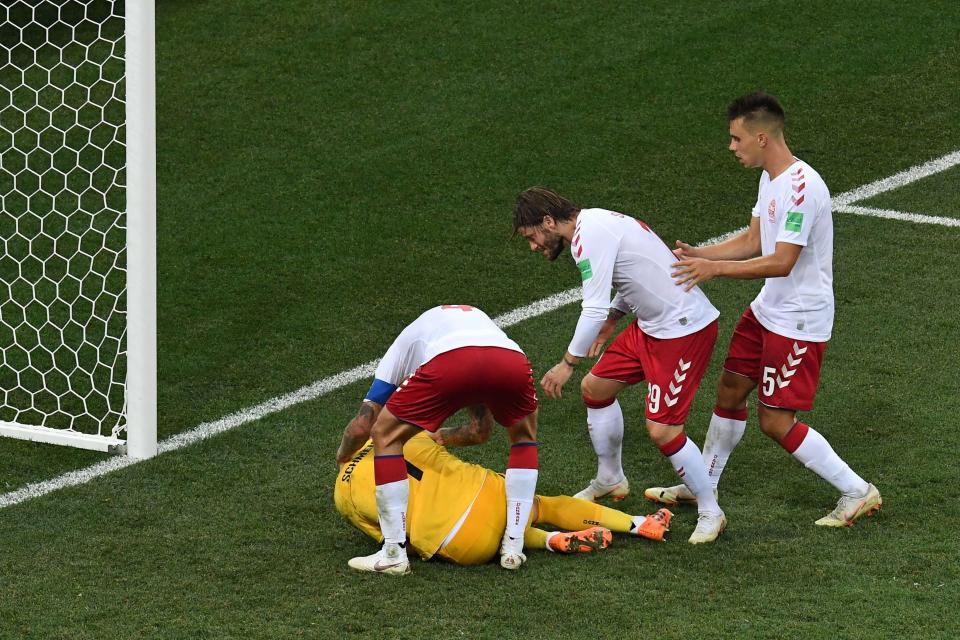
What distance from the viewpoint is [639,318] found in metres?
5.80

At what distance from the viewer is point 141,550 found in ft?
19.0

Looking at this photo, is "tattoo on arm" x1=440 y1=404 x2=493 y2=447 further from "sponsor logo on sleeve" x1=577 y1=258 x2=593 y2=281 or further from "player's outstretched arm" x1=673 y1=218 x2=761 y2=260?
"player's outstretched arm" x1=673 y1=218 x2=761 y2=260

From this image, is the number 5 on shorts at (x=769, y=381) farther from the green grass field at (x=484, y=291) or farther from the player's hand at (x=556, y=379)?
the player's hand at (x=556, y=379)

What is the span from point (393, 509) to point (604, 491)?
→ 1250 mm

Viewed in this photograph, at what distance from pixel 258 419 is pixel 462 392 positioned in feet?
7.39

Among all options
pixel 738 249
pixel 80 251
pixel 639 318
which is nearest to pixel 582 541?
pixel 639 318

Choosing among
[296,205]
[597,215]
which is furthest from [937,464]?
[296,205]

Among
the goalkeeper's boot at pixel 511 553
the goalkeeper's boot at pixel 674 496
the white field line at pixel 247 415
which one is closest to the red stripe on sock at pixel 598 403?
the goalkeeper's boot at pixel 674 496

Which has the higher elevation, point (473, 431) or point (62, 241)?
point (473, 431)

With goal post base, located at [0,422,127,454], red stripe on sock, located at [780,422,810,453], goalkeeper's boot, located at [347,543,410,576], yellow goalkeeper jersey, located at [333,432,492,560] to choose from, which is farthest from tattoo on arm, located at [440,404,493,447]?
goal post base, located at [0,422,127,454]

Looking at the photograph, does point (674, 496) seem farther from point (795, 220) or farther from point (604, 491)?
Answer: point (795, 220)

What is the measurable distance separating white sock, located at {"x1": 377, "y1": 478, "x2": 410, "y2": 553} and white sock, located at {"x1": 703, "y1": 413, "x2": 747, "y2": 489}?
148 cm

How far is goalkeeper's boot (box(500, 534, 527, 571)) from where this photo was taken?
5453 millimetres

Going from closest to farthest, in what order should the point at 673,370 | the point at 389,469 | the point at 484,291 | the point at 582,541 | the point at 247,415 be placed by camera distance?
the point at 389,469 → the point at 582,541 → the point at 673,370 → the point at 247,415 → the point at 484,291
